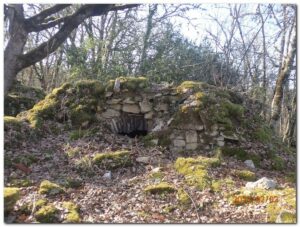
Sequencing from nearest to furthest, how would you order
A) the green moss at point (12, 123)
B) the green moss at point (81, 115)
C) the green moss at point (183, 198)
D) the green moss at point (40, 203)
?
the green moss at point (40, 203)
the green moss at point (183, 198)
the green moss at point (12, 123)
the green moss at point (81, 115)

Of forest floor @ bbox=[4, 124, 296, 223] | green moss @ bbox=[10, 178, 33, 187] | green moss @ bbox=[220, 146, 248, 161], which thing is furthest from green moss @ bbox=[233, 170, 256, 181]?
green moss @ bbox=[10, 178, 33, 187]

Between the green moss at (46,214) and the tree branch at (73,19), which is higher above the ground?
the tree branch at (73,19)

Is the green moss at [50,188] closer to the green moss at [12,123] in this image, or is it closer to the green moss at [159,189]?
the green moss at [159,189]

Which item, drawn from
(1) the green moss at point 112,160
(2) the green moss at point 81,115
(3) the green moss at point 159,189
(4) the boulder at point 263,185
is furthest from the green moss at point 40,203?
(2) the green moss at point 81,115

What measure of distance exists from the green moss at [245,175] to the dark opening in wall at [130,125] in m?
2.74

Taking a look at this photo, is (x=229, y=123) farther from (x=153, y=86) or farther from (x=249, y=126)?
(x=153, y=86)

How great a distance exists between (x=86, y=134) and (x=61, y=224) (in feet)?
10.8

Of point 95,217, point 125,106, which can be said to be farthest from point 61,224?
point 125,106

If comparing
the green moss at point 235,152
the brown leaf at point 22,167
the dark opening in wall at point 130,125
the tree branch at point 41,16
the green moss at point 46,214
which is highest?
the tree branch at point 41,16

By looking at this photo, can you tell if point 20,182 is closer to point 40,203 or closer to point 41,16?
point 40,203

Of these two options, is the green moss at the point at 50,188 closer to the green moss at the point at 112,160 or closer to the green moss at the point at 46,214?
the green moss at the point at 46,214

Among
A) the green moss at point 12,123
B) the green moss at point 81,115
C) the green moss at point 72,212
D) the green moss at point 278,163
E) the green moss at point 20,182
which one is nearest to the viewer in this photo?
the green moss at point 72,212

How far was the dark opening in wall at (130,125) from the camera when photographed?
825 cm

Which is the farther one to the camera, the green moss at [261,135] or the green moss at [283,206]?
the green moss at [261,135]
